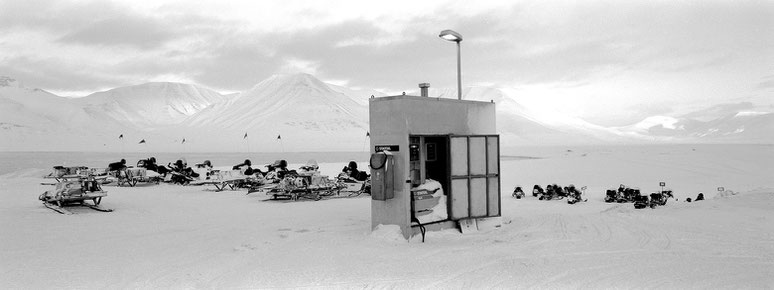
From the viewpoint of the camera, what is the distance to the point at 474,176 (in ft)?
34.1

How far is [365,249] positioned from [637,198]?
920 cm

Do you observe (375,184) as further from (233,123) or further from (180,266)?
(233,123)

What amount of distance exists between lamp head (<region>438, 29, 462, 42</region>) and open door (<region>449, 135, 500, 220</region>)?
1920mm

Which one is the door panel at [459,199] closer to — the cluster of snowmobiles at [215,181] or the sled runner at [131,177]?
the cluster of snowmobiles at [215,181]

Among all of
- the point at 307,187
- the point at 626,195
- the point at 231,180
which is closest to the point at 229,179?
the point at 231,180

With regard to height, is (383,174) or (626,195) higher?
(383,174)

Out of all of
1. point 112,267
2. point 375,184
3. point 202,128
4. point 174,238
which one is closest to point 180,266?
point 112,267

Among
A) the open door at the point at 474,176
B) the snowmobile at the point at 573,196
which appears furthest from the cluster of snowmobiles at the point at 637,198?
the open door at the point at 474,176

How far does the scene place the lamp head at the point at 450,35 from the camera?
411 inches

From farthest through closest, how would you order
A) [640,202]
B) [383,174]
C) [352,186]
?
[352,186], [640,202], [383,174]

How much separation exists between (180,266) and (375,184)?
10.8 ft

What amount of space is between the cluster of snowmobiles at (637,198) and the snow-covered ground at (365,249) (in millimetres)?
1032

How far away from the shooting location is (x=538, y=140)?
496ft

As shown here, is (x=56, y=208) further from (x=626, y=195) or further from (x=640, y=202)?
(x=626, y=195)
